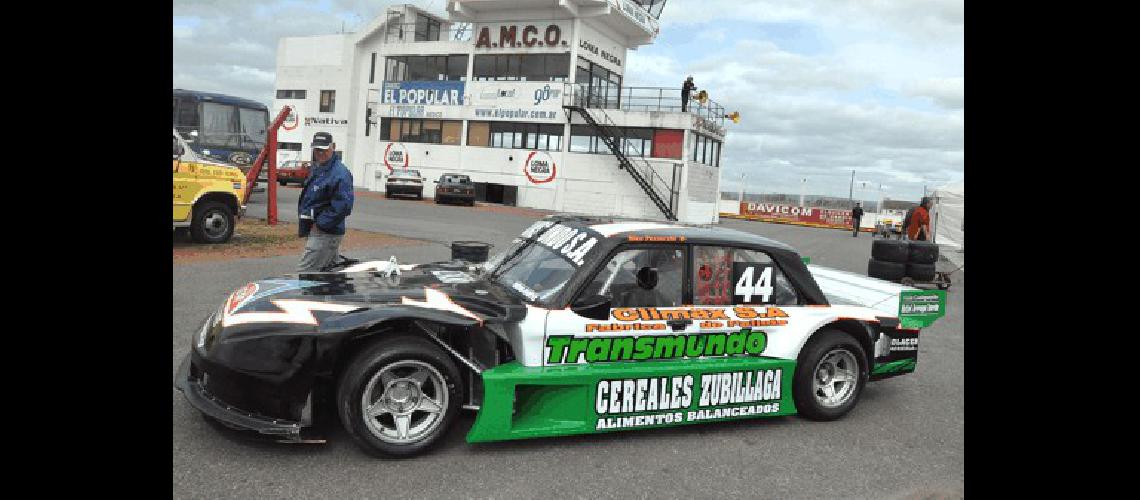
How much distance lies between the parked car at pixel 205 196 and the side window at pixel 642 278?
8.64 m

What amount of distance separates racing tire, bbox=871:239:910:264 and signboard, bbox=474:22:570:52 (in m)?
24.7

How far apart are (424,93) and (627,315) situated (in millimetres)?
33076

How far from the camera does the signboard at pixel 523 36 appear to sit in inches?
1238

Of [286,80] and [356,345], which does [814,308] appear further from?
[286,80]

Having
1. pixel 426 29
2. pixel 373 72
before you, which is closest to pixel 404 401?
pixel 426 29

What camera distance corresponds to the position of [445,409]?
3.51 meters

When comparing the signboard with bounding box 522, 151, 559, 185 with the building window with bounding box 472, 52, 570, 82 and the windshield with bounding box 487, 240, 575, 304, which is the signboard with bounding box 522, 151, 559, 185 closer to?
the building window with bounding box 472, 52, 570, 82

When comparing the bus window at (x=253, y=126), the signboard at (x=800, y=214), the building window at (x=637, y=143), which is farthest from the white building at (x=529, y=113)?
the bus window at (x=253, y=126)

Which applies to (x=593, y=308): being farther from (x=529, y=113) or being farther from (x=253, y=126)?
(x=529, y=113)

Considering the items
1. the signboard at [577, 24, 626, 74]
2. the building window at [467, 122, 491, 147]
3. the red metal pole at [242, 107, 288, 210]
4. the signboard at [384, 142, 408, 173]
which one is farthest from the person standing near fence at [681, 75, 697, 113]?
the red metal pole at [242, 107, 288, 210]

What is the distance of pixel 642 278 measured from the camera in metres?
4.12

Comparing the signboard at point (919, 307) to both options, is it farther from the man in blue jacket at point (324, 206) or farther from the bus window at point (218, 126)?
the bus window at point (218, 126)

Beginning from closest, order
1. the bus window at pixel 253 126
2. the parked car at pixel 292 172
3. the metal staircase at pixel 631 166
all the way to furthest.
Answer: the bus window at pixel 253 126
the metal staircase at pixel 631 166
the parked car at pixel 292 172
